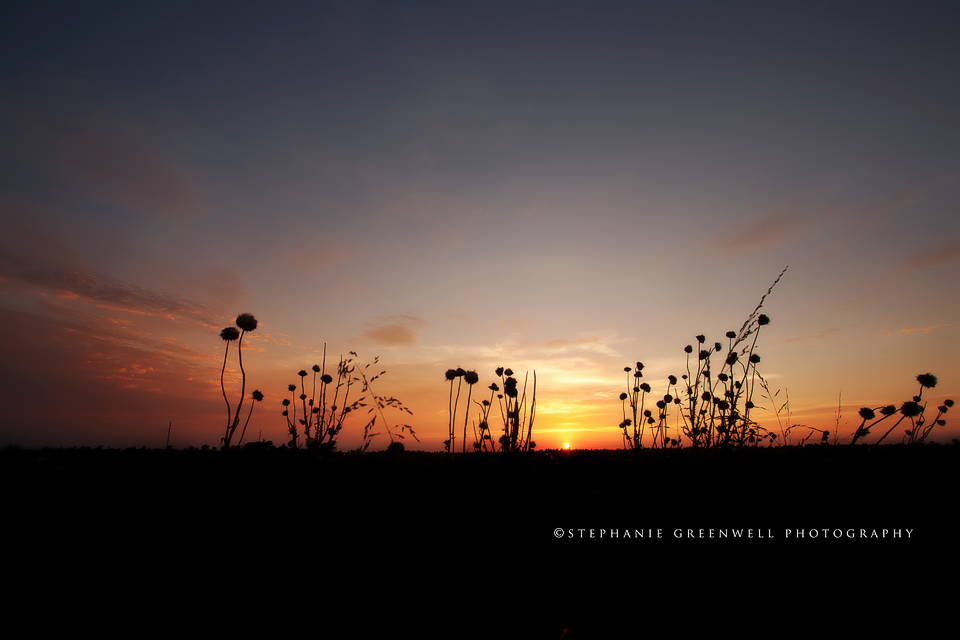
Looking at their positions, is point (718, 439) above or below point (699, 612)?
above

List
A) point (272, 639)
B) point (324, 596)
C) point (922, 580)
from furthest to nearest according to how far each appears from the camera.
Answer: point (922, 580), point (324, 596), point (272, 639)

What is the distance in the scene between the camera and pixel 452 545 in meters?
2.29

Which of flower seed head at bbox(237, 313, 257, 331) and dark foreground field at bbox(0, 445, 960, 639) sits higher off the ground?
flower seed head at bbox(237, 313, 257, 331)

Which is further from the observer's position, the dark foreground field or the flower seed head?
the flower seed head

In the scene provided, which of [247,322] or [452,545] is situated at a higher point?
[247,322]

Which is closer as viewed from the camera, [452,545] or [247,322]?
[452,545]

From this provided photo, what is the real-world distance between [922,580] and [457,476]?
2857mm

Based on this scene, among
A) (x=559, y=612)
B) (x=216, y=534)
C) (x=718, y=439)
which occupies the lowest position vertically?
(x=559, y=612)

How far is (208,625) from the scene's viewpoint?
1432 mm

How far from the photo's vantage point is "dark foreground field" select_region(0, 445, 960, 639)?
5.41 ft

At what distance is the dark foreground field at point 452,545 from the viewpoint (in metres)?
1.65

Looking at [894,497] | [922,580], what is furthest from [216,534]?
→ [894,497]

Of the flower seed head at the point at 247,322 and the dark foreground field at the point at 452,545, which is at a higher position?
the flower seed head at the point at 247,322

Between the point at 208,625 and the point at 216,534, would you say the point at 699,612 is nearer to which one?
the point at 208,625
